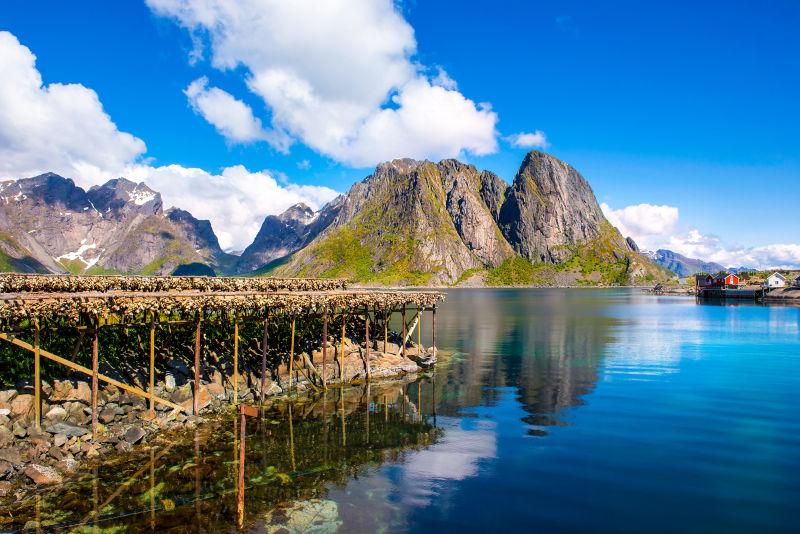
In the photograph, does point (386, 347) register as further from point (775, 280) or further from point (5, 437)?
point (775, 280)

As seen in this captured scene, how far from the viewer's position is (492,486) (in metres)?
18.8

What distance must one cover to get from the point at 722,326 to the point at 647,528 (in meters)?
77.0

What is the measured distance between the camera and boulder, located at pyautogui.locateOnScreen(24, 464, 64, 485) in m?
17.5

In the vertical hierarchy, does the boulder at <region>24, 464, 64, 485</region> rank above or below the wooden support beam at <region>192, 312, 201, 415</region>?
below

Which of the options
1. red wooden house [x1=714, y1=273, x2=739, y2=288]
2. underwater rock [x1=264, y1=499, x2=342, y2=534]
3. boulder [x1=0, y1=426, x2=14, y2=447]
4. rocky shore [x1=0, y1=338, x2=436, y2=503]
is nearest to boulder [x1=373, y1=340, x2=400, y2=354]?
rocky shore [x1=0, y1=338, x2=436, y2=503]

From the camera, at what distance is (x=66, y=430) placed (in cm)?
2111

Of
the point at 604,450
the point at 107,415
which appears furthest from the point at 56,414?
the point at 604,450

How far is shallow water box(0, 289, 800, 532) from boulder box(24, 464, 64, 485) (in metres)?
0.82

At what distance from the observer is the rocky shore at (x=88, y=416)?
60.2ft

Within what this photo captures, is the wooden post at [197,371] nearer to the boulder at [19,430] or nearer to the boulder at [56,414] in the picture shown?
the boulder at [56,414]

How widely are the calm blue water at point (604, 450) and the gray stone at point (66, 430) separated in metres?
11.9

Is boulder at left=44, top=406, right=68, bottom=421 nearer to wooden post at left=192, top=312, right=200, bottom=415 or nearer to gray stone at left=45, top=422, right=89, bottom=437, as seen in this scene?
gray stone at left=45, top=422, right=89, bottom=437

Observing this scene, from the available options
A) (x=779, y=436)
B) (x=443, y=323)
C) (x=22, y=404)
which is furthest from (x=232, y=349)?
(x=443, y=323)

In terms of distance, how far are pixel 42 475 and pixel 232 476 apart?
21.5 feet
